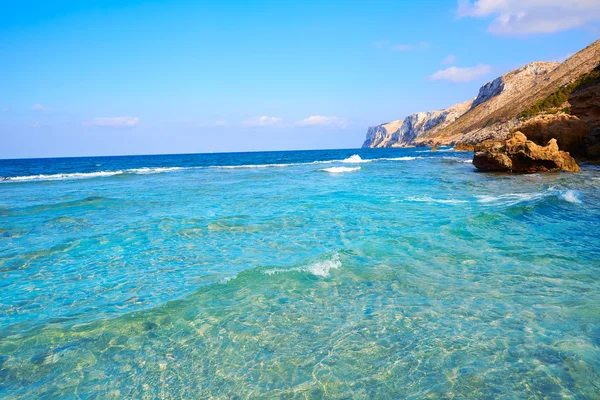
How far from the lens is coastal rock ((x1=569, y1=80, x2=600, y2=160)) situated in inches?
1035

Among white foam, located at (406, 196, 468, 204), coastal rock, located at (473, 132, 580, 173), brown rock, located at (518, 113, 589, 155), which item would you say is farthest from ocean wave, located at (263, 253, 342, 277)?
brown rock, located at (518, 113, 589, 155)

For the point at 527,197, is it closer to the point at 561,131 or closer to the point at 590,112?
the point at 561,131

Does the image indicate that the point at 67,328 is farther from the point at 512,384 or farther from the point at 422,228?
the point at 422,228

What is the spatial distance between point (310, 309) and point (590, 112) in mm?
32694

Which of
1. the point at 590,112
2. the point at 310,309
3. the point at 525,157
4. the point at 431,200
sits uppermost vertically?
the point at 590,112

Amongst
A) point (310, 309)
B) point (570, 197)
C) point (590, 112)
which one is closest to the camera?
point (310, 309)

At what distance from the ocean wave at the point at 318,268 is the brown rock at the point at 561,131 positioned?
2825 centimetres

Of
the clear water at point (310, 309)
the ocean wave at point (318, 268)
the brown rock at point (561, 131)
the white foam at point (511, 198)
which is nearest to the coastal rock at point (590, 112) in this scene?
the brown rock at point (561, 131)

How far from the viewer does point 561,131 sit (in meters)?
27.4

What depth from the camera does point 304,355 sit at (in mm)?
4281

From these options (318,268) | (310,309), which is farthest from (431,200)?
(310,309)

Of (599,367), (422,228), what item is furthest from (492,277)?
(422,228)

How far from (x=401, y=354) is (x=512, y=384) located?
1.14 m

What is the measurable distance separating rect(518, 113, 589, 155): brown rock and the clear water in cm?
1969
